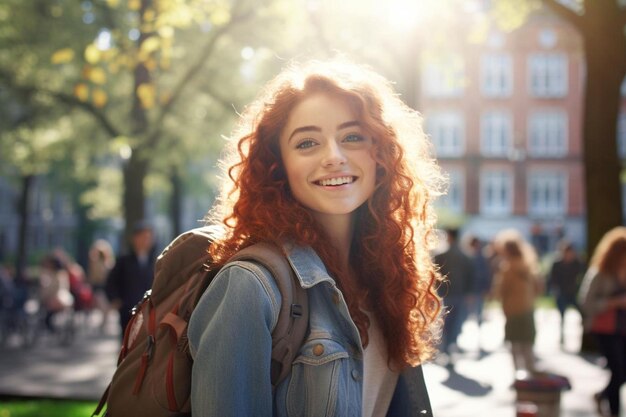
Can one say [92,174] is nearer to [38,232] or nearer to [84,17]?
[84,17]

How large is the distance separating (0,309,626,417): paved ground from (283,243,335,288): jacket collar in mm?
7209

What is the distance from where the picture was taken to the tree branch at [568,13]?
48.1 feet

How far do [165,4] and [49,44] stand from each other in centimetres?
1265

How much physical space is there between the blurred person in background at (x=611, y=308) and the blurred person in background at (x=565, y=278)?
826 cm

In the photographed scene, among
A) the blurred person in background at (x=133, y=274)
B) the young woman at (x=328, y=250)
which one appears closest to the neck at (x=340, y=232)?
the young woman at (x=328, y=250)

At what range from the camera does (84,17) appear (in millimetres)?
19375

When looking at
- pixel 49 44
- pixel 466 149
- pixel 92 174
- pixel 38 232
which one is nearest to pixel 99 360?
pixel 49 44

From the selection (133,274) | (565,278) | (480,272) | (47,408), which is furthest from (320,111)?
(480,272)

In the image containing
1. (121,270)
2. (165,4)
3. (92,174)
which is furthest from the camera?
(92,174)

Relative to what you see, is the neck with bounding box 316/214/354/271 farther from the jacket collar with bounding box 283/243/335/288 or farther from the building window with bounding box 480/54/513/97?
the building window with bounding box 480/54/513/97

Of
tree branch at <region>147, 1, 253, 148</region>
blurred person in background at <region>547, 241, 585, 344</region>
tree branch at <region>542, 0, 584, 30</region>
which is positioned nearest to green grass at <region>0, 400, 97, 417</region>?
tree branch at <region>147, 1, 253, 148</region>

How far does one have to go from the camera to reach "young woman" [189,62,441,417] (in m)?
2.09

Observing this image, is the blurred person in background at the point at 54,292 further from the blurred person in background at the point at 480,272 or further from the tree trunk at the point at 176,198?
the tree trunk at the point at 176,198

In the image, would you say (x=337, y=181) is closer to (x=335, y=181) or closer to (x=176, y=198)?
(x=335, y=181)
